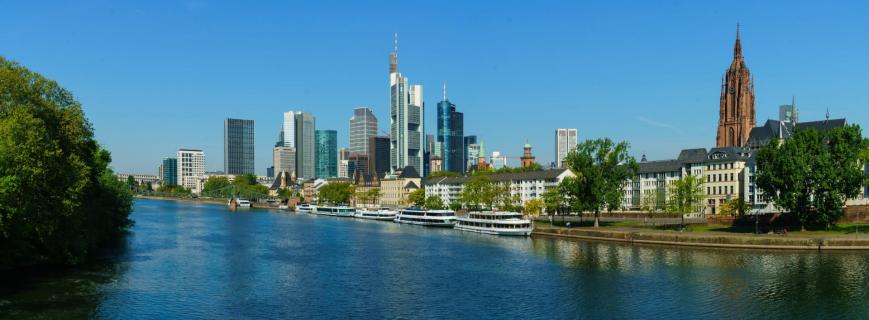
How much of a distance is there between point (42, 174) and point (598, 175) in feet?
307

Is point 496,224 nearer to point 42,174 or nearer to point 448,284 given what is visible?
point 448,284

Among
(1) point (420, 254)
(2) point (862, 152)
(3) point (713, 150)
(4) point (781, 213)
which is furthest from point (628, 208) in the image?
(1) point (420, 254)

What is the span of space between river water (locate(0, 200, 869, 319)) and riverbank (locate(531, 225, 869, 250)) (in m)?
3.16

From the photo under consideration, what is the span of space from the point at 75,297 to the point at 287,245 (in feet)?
170

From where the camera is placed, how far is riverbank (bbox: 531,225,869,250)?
88500mm

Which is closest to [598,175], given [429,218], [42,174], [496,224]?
[496,224]

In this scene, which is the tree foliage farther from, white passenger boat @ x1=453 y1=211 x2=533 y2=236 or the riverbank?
the riverbank

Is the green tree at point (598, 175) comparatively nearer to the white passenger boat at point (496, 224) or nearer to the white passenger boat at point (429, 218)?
the white passenger boat at point (496, 224)

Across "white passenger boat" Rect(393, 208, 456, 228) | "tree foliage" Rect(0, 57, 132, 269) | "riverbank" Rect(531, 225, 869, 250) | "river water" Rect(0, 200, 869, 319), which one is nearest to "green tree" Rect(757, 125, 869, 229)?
"riverbank" Rect(531, 225, 869, 250)

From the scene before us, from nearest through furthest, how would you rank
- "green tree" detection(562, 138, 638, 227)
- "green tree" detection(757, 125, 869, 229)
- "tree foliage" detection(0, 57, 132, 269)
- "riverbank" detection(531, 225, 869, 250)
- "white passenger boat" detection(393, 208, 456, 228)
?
1. "tree foliage" detection(0, 57, 132, 269)
2. "riverbank" detection(531, 225, 869, 250)
3. "green tree" detection(757, 125, 869, 229)
4. "green tree" detection(562, 138, 638, 227)
5. "white passenger boat" detection(393, 208, 456, 228)

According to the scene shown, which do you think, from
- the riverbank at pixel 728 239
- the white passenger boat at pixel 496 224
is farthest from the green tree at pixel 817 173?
the white passenger boat at pixel 496 224

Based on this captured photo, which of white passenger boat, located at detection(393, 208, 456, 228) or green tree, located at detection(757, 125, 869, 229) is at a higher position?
green tree, located at detection(757, 125, 869, 229)

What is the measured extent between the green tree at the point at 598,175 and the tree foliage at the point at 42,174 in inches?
3237

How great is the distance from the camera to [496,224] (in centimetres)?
13512
